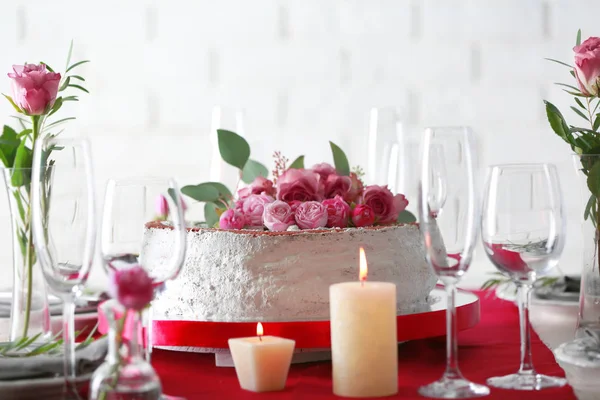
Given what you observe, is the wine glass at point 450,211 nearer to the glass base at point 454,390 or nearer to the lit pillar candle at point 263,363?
the glass base at point 454,390

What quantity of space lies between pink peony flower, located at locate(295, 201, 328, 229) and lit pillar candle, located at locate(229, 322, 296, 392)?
0.18 meters

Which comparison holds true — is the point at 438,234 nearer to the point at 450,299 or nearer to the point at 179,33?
the point at 450,299

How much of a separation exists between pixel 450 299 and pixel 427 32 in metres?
1.61

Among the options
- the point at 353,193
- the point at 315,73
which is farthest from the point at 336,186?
the point at 315,73

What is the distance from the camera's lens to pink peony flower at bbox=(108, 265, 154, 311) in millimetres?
692

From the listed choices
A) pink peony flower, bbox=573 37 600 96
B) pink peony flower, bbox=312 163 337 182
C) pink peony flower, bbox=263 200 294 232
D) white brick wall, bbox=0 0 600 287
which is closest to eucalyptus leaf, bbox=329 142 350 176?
pink peony flower, bbox=312 163 337 182

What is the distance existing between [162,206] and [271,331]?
0.72 ft

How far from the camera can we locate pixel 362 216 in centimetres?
102

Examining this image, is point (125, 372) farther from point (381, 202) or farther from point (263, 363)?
point (381, 202)

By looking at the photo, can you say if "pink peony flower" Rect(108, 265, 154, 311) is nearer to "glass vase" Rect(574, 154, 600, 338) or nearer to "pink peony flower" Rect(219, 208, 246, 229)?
"pink peony flower" Rect(219, 208, 246, 229)

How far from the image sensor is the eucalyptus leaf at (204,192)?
1.10 metres

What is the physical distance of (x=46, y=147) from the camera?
81 cm

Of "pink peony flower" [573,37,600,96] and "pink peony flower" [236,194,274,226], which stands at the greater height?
"pink peony flower" [573,37,600,96]

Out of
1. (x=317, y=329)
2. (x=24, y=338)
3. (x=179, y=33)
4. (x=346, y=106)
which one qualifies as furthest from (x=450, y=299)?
(x=179, y=33)
